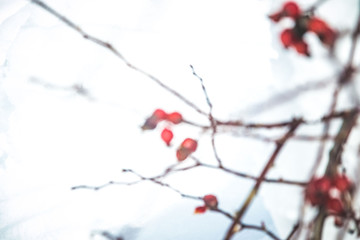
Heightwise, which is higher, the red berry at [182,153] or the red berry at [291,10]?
the red berry at [291,10]

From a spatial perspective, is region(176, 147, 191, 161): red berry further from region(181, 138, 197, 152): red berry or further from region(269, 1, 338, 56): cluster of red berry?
region(269, 1, 338, 56): cluster of red berry

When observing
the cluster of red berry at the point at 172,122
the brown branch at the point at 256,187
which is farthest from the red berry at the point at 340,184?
the cluster of red berry at the point at 172,122

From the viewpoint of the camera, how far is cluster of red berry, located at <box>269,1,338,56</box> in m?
0.60

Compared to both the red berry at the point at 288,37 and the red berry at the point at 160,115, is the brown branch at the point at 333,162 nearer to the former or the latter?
the red berry at the point at 288,37

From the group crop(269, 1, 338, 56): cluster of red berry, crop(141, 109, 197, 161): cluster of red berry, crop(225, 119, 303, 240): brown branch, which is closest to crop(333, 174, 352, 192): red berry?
crop(225, 119, 303, 240): brown branch

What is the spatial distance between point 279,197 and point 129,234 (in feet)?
7.78

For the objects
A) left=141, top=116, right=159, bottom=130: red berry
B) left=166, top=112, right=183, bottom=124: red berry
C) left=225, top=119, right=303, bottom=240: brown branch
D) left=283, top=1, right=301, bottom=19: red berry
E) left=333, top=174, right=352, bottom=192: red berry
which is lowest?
left=225, top=119, right=303, bottom=240: brown branch

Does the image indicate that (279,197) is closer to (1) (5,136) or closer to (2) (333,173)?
(2) (333,173)

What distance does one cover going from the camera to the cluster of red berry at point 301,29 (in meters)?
0.60

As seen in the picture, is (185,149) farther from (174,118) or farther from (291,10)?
(291,10)

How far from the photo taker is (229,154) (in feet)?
9.46

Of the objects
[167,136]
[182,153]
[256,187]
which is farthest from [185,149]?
[256,187]

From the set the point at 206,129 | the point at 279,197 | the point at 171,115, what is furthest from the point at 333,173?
the point at 279,197

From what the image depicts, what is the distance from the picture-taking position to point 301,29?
0.62m
